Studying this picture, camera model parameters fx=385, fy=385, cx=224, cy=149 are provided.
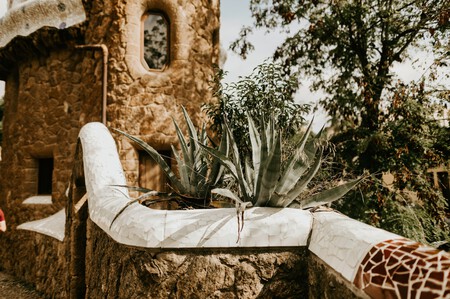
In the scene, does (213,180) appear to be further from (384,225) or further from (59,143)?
(59,143)

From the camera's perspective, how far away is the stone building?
6254mm

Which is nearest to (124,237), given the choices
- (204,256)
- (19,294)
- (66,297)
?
(204,256)

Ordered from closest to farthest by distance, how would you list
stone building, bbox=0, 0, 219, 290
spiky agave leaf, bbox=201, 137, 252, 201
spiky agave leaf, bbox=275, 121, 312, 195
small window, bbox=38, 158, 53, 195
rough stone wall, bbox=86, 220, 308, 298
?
rough stone wall, bbox=86, 220, 308, 298, spiky agave leaf, bbox=275, 121, 312, 195, spiky agave leaf, bbox=201, 137, 252, 201, stone building, bbox=0, 0, 219, 290, small window, bbox=38, 158, 53, 195

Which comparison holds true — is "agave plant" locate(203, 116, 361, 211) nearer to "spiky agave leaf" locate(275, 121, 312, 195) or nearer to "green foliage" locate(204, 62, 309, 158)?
"spiky agave leaf" locate(275, 121, 312, 195)

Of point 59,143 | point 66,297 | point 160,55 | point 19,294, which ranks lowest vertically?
point 19,294

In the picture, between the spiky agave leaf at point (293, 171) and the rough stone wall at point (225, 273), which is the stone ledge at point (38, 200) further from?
the spiky agave leaf at point (293, 171)

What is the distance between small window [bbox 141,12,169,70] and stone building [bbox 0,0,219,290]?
0.06ft

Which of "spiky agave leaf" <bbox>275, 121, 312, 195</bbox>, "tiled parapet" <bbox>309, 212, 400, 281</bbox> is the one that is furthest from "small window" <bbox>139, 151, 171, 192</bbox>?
"tiled parapet" <bbox>309, 212, 400, 281</bbox>

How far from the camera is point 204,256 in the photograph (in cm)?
189

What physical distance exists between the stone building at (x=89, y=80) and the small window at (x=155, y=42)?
2 centimetres

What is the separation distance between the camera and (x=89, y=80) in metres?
6.65

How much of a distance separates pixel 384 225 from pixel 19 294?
199 inches

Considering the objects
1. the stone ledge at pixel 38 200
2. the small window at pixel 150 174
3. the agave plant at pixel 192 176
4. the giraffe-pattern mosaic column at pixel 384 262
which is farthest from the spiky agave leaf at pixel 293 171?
the stone ledge at pixel 38 200

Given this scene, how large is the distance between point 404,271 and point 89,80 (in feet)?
20.9
